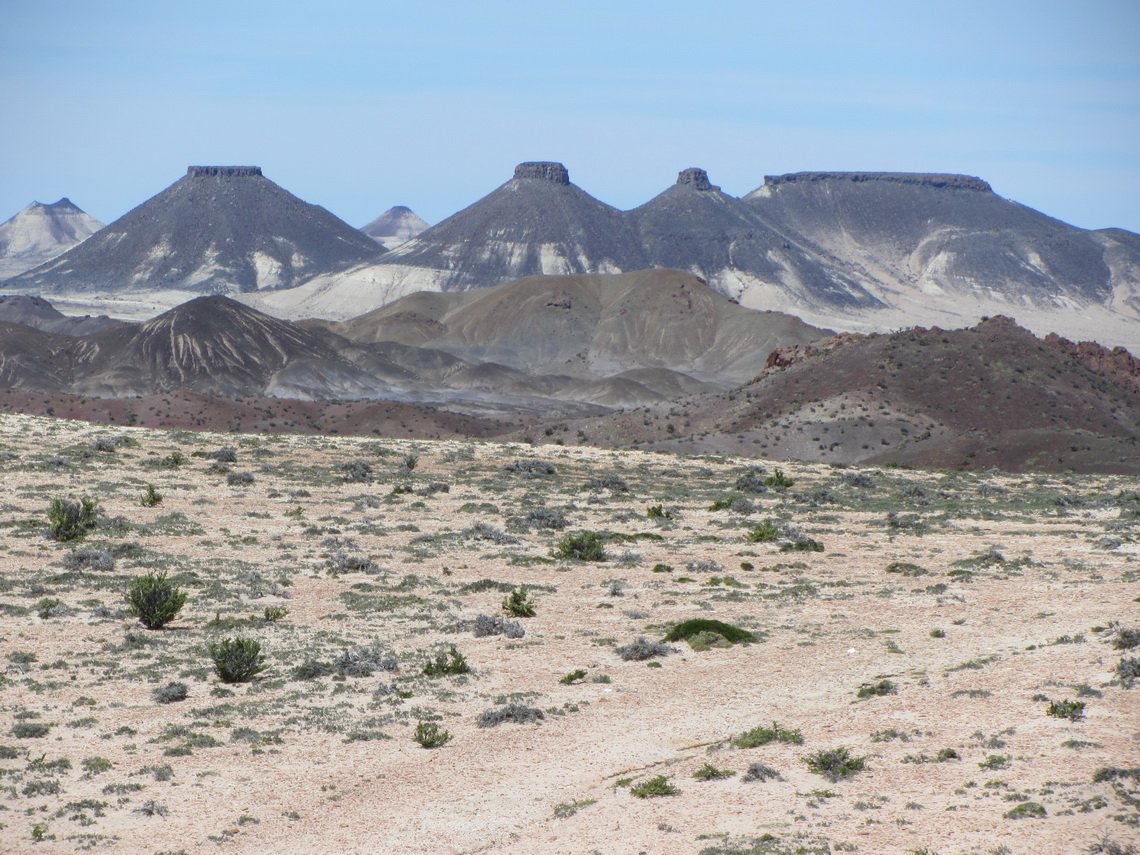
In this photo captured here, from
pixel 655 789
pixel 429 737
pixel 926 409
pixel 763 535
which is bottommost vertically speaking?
pixel 429 737

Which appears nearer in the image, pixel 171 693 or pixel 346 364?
pixel 171 693

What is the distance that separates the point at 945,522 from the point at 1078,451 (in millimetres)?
32892

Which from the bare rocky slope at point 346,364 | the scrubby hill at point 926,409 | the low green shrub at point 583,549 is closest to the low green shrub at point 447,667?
the low green shrub at point 583,549

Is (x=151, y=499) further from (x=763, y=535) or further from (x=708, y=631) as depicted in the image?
(x=708, y=631)

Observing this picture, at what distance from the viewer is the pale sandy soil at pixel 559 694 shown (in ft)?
40.2

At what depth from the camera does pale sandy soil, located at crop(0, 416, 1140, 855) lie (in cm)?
1227

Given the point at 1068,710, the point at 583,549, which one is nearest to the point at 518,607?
the point at 583,549

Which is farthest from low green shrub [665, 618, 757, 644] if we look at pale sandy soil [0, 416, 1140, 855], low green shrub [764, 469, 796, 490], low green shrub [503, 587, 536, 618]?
low green shrub [764, 469, 796, 490]

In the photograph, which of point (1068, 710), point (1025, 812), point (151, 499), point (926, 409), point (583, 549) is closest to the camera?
point (1025, 812)

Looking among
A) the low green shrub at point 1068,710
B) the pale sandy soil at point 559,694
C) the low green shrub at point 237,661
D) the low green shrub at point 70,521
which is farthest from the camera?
the low green shrub at point 70,521

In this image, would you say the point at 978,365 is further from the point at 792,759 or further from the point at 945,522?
the point at 792,759

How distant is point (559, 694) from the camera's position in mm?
17219

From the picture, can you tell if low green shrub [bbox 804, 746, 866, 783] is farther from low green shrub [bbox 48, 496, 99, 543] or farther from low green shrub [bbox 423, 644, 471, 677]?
low green shrub [bbox 48, 496, 99, 543]

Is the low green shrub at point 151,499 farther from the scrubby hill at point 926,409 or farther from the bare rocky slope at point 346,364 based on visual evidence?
the bare rocky slope at point 346,364
